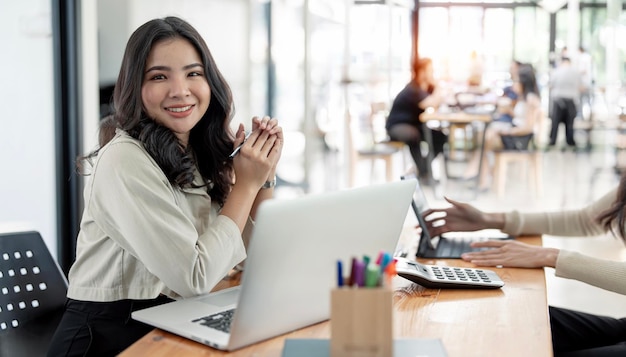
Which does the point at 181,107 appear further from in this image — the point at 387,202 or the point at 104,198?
the point at 387,202

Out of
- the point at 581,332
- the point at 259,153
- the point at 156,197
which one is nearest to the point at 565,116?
the point at 581,332

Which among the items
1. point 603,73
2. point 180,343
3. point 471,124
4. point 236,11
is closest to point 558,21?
point 603,73

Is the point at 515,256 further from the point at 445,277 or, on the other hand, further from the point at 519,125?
the point at 519,125

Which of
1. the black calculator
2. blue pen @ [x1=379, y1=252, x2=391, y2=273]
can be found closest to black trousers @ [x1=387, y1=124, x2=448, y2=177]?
the black calculator

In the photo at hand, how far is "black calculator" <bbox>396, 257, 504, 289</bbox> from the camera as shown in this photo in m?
1.80

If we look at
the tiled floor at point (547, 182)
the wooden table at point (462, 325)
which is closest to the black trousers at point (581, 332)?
the wooden table at point (462, 325)

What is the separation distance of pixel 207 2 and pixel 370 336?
4270 millimetres

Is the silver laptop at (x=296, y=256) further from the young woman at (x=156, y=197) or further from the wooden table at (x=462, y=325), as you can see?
the young woman at (x=156, y=197)

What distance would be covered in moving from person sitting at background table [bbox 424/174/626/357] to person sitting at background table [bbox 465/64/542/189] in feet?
17.4

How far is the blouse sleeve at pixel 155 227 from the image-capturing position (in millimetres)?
1554

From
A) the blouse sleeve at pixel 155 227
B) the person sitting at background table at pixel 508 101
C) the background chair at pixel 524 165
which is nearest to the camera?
the blouse sleeve at pixel 155 227

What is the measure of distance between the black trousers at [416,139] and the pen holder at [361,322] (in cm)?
693

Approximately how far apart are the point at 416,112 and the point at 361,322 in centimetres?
712

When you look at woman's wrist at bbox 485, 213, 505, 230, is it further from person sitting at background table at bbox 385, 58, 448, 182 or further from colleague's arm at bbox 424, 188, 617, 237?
person sitting at background table at bbox 385, 58, 448, 182
